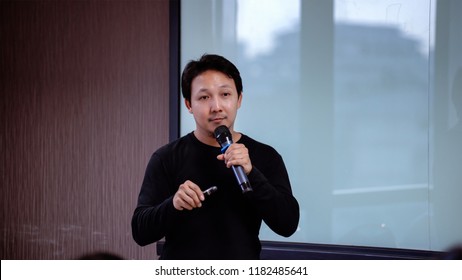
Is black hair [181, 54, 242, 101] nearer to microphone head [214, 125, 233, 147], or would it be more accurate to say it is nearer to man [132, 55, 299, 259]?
man [132, 55, 299, 259]

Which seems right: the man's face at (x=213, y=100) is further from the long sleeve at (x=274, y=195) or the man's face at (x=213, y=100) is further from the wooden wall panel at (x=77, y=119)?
the wooden wall panel at (x=77, y=119)

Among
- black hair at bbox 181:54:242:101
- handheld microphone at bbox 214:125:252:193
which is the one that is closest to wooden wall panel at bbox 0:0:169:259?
black hair at bbox 181:54:242:101

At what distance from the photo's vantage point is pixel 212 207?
112 centimetres

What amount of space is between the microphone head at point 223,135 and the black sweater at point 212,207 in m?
0.07

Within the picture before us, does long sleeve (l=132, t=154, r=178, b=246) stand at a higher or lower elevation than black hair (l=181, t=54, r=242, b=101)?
lower

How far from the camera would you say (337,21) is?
188 centimetres

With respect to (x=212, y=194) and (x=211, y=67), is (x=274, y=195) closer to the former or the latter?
(x=212, y=194)

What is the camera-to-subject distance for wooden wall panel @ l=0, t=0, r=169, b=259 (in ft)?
7.10

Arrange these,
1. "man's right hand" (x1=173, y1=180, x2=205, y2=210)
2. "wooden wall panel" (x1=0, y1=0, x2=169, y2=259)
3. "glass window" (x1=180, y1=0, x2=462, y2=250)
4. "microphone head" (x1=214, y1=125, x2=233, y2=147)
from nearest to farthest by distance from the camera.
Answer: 1. "man's right hand" (x1=173, y1=180, x2=205, y2=210)
2. "microphone head" (x1=214, y1=125, x2=233, y2=147)
3. "glass window" (x1=180, y1=0, x2=462, y2=250)
4. "wooden wall panel" (x1=0, y1=0, x2=169, y2=259)

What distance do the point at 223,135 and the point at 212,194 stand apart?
14 cm

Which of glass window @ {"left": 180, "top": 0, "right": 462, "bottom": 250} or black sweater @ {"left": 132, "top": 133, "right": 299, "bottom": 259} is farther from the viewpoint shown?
glass window @ {"left": 180, "top": 0, "right": 462, "bottom": 250}

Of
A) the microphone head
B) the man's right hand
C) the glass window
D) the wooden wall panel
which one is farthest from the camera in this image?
the wooden wall panel

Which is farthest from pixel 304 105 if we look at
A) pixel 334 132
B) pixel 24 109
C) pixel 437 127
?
pixel 24 109

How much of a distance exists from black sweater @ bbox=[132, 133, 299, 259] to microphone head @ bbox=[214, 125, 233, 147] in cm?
7
